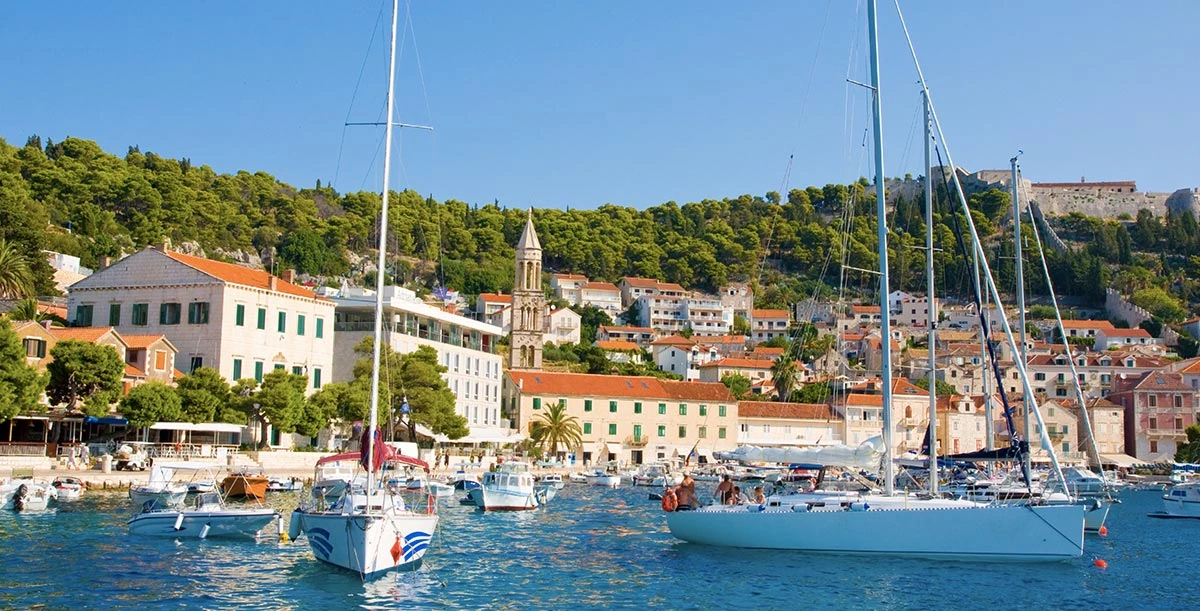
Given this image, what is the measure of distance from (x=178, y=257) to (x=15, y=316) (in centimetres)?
993

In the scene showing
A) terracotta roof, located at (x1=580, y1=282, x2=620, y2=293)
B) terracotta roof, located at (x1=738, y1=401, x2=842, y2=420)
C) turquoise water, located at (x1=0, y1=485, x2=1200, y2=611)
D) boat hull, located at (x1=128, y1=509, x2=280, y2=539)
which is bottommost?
turquoise water, located at (x1=0, y1=485, x2=1200, y2=611)

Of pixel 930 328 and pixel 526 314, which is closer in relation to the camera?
pixel 930 328

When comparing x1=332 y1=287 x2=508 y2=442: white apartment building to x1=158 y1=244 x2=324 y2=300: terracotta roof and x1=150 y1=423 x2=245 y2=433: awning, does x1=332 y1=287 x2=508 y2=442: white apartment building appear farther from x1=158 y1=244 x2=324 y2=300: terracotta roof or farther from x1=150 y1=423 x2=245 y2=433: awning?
x1=150 y1=423 x2=245 y2=433: awning

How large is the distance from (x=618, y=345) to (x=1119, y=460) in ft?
198

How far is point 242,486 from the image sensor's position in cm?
4306

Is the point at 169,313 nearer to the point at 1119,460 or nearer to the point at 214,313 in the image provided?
the point at 214,313

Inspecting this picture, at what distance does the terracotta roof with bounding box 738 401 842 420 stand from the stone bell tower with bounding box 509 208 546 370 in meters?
18.2

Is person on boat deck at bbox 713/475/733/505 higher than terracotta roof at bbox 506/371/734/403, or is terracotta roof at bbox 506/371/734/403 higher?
terracotta roof at bbox 506/371/734/403

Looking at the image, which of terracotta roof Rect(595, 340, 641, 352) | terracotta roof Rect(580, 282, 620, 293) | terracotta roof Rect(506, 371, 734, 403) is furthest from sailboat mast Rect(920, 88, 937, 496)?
terracotta roof Rect(580, 282, 620, 293)

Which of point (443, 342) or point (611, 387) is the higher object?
point (443, 342)

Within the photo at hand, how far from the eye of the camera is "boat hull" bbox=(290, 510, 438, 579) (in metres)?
23.7

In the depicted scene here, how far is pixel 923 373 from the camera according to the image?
129750 millimetres

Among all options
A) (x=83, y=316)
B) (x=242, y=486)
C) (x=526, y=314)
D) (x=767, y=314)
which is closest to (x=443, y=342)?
(x=526, y=314)

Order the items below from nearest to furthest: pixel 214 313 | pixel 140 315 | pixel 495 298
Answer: pixel 214 313 < pixel 140 315 < pixel 495 298
